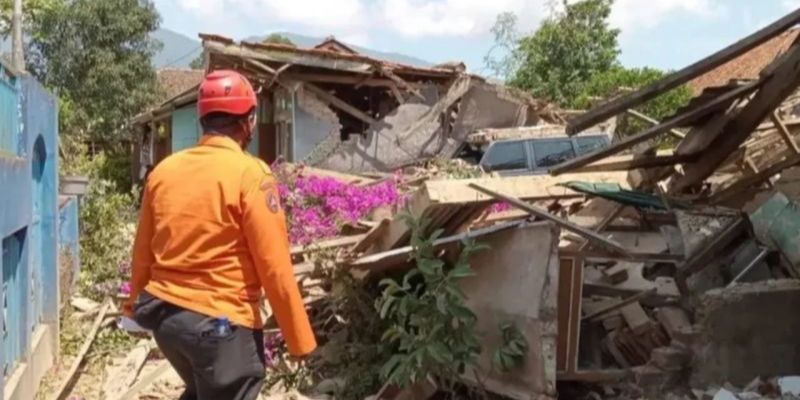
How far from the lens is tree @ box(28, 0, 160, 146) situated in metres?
26.2

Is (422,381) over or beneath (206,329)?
beneath

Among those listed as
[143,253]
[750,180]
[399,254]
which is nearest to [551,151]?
[750,180]

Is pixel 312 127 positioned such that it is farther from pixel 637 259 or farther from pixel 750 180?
pixel 637 259

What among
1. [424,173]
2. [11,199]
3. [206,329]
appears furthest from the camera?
[424,173]

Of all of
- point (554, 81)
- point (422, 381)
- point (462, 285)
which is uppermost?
point (554, 81)

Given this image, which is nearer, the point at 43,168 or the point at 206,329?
the point at 206,329

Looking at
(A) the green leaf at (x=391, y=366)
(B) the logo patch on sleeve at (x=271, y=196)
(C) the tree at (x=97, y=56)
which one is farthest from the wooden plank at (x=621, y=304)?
(C) the tree at (x=97, y=56)

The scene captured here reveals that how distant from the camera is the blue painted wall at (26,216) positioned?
16.5 feet

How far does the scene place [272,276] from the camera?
311 cm

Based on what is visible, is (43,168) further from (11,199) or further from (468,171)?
(468,171)

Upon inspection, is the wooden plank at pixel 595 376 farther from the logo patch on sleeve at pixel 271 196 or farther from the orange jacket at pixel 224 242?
the logo patch on sleeve at pixel 271 196

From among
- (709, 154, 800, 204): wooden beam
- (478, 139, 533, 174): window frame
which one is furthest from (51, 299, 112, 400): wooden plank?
(478, 139, 533, 174): window frame

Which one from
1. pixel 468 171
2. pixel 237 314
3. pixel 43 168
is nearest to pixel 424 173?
pixel 468 171

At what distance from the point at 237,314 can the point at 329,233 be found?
638 cm
